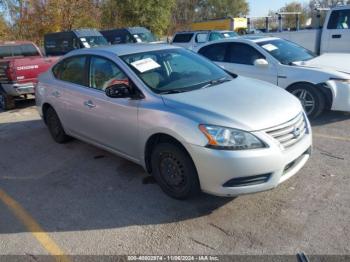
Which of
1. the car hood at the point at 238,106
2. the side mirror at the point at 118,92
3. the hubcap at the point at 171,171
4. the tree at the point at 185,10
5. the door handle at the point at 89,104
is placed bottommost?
the hubcap at the point at 171,171

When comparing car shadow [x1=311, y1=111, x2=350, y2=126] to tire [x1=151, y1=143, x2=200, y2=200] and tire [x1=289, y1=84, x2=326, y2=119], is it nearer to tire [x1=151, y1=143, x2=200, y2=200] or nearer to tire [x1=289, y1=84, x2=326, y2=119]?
tire [x1=289, y1=84, x2=326, y2=119]

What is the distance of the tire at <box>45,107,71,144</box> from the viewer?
5.64 m

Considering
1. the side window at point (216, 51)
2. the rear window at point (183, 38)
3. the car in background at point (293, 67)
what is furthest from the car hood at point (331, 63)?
the rear window at point (183, 38)

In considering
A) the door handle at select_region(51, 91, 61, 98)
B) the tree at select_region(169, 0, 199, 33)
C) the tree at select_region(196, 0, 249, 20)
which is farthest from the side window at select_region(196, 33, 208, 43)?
the tree at select_region(196, 0, 249, 20)

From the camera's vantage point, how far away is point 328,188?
12.4ft

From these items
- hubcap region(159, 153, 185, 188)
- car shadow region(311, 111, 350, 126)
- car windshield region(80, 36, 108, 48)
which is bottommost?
car shadow region(311, 111, 350, 126)

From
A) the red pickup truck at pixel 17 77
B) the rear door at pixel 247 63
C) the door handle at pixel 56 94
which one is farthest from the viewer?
the red pickup truck at pixel 17 77

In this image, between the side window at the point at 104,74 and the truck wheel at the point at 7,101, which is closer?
the side window at the point at 104,74

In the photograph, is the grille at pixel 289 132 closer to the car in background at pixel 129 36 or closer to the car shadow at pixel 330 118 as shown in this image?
the car shadow at pixel 330 118

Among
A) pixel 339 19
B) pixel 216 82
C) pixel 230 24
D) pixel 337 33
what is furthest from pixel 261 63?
pixel 230 24

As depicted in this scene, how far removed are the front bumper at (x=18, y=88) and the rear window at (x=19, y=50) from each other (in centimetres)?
246

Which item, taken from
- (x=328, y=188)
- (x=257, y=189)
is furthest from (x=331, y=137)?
(x=257, y=189)

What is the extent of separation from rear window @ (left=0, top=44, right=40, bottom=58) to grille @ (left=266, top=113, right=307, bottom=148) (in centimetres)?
961

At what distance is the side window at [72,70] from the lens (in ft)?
16.0
